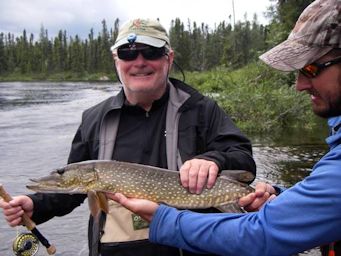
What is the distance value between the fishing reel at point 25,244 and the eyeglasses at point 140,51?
203 centimetres

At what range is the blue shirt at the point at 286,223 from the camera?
Result: 1.86 metres

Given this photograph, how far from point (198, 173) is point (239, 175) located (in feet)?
1.17

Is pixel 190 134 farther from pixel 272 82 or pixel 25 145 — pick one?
pixel 272 82

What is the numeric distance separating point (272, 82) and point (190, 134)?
18.7 m

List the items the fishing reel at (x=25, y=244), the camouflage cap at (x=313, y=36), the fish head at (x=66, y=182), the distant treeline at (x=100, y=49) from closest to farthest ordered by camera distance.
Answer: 1. the camouflage cap at (x=313, y=36)
2. the fish head at (x=66, y=182)
3. the fishing reel at (x=25, y=244)
4. the distant treeline at (x=100, y=49)

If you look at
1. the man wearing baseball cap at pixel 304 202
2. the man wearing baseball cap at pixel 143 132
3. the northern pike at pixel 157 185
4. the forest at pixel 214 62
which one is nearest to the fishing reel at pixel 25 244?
the man wearing baseball cap at pixel 143 132

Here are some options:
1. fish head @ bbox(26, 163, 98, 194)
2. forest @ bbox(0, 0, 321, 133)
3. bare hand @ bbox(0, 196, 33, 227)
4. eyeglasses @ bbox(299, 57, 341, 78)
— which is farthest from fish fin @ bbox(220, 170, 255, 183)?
forest @ bbox(0, 0, 321, 133)

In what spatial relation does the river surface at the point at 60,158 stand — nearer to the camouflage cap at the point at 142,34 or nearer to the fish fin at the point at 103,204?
A: the fish fin at the point at 103,204

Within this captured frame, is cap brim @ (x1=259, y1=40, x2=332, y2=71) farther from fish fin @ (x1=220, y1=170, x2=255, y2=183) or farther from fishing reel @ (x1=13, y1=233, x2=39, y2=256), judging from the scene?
fishing reel @ (x1=13, y1=233, x2=39, y2=256)

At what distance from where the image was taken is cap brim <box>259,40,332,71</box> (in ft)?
6.80

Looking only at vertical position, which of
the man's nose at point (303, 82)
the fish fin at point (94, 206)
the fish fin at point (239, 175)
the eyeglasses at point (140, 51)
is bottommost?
the fish fin at point (94, 206)

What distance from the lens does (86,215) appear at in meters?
9.09

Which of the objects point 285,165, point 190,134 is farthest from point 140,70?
point 285,165

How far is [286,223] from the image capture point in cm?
195
